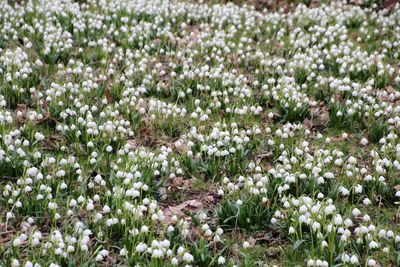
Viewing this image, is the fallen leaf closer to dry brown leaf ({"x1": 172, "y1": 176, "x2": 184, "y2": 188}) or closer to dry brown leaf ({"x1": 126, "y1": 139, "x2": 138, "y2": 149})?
dry brown leaf ({"x1": 172, "y1": 176, "x2": 184, "y2": 188})

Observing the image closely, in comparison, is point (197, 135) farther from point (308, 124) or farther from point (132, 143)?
point (308, 124)

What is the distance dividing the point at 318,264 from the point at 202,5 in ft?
20.9

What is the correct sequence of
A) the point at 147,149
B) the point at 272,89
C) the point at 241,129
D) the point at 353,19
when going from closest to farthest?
1. the point at 147,149
2. the point at 241,129
3. the point at 272,89
4. the point at 353,19

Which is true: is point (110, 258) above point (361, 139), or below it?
below

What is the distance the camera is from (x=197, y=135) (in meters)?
5.84

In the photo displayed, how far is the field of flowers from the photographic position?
14.6ft

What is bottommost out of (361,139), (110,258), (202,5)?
(110,258)

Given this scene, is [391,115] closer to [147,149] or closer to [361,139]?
[361,139]

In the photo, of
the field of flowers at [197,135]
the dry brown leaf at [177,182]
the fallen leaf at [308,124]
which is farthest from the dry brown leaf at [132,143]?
the fallen leaf at [308,124]

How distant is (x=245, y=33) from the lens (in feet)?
27.4

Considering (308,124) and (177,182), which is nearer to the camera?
(177,182)

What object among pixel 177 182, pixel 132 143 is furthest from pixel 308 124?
pixel 132 143

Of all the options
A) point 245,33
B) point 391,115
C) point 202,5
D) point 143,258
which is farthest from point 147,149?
point 202,5

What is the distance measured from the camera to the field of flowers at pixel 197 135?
446 cm
